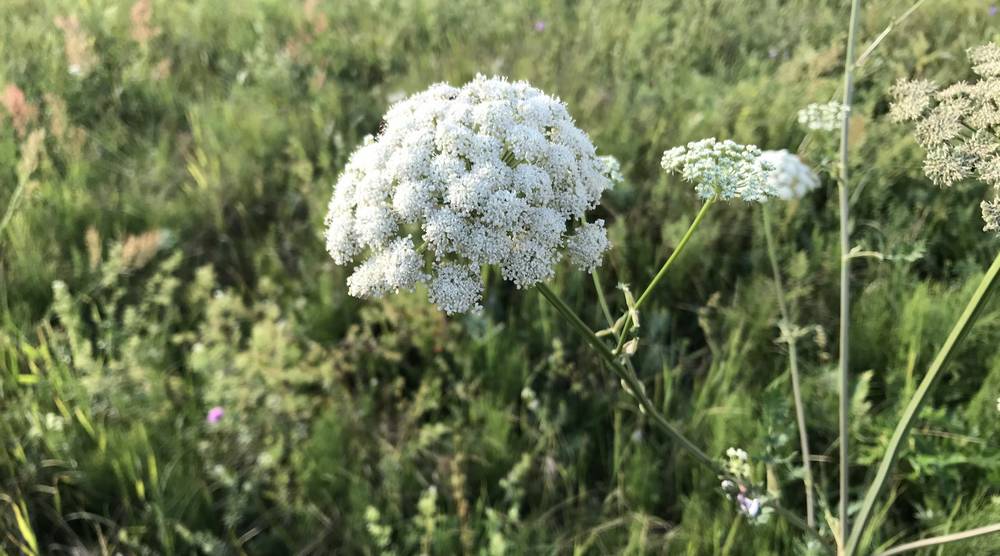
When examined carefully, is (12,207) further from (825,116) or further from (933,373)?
(933,373)

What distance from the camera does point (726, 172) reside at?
65.7 inches

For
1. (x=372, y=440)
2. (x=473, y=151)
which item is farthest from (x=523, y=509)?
(x=473, y=151)

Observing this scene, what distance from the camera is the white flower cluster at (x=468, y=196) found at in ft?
4.96

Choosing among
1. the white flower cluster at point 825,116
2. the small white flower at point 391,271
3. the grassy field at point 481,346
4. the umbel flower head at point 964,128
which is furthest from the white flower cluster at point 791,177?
the small white flower at point 391,271

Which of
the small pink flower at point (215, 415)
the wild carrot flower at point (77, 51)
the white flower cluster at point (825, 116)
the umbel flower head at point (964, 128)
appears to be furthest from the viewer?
the wild carrot flower at point (77, 51)

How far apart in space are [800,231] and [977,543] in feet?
5.84

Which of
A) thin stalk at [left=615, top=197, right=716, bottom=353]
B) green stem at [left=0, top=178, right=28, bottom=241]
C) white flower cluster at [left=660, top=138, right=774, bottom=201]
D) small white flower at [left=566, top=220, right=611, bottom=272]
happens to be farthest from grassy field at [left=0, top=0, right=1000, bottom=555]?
small white flower at [left=566, top=220, right=611, bottom=272]

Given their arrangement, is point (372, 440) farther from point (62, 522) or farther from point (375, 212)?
point (375, 212)

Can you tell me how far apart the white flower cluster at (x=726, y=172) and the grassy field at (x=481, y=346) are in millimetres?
428

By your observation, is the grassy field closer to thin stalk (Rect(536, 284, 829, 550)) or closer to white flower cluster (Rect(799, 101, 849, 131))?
white flower cluster (Rect(799, 101, 849, 131))

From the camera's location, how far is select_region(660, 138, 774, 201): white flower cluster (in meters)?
1.64

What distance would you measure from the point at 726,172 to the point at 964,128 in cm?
54

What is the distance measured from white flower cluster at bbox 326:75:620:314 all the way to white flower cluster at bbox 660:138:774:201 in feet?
0.83

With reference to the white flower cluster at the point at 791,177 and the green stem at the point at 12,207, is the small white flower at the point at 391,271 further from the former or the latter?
the green stem at the point at 12,207
